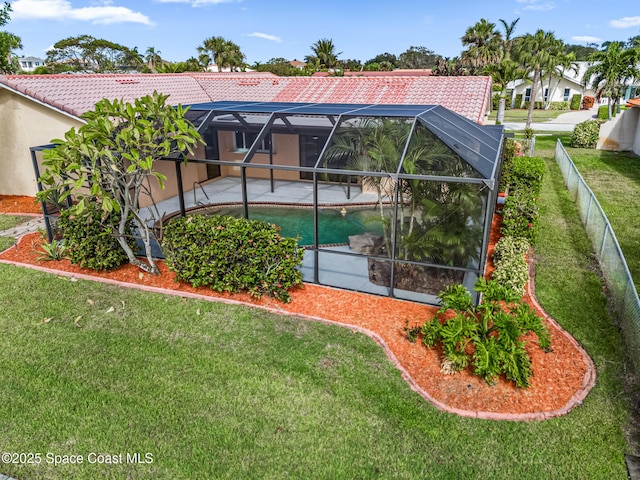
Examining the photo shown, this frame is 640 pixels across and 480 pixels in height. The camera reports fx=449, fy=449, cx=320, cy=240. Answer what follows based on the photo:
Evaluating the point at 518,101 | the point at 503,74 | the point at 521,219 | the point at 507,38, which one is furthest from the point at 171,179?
the point at 518,101

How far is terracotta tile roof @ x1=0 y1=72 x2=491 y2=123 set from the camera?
15.5m

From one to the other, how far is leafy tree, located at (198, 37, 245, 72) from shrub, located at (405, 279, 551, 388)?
2374 inches

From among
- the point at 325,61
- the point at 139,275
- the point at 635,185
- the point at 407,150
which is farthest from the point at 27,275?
the point at 325,61

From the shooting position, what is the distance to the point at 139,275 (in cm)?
975

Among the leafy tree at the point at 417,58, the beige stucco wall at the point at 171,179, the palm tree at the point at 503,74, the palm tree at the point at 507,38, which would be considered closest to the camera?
the beige stucco wall at the point at 171,179

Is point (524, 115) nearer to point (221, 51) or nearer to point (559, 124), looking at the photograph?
point (559, 124)

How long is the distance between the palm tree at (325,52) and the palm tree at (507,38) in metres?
25.1

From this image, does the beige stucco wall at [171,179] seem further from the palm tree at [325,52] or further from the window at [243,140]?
the palm tree at [325,52]

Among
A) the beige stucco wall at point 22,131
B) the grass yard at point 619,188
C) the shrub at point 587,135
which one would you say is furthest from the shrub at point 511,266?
the shrub at point 587,135

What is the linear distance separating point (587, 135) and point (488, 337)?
1000 inches

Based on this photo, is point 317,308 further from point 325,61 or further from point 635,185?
point 325,61

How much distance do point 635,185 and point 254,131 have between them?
1564 cm

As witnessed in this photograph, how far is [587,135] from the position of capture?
26859mm

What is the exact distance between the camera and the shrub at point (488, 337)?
6297 millimetres
